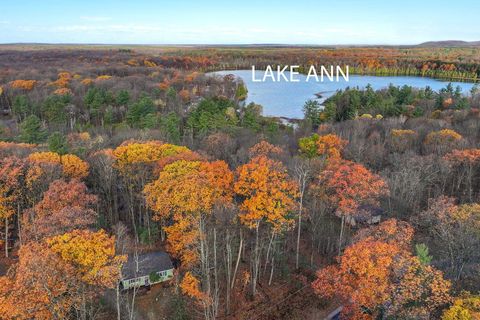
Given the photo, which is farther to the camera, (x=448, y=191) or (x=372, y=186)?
(x=448, y=191)

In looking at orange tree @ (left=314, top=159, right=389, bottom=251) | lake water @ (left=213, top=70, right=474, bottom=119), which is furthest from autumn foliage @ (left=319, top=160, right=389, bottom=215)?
lake water @ (left=213, top=70, right=474, bottom=119)

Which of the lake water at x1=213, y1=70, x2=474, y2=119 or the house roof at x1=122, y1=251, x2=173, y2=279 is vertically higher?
the lake water at x1=213, y1=70, x2=474, y2=119

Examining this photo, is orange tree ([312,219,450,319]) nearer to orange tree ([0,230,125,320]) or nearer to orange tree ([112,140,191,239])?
orange tree ([0,230,125,320])

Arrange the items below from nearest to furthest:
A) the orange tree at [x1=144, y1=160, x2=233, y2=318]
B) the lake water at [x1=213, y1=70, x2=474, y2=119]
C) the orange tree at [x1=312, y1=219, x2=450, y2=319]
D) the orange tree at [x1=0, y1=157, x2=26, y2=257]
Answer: the orange tree at [x1=312, y1=219, x2=450, y2=319]
the orange tree at [x1=144, y1=160, x2=233, y2=318]
the orange tree at [x1=0, y1=157, x2=26, y2=257]
the lake water at [x1=213, y1=70, x2=474, y2=119]

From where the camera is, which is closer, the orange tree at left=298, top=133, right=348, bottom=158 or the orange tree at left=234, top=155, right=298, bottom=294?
the orange tree at left=234, top=155, right=298, bottom=294

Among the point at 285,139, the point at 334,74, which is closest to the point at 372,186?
the point at 285,139

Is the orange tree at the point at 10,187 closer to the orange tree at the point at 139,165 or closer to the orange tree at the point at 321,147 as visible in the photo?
the orange tree at the point at 139,165

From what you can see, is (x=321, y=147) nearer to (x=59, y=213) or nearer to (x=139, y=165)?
(x=139, y=165)

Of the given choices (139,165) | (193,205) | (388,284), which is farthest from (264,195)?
(139,165)

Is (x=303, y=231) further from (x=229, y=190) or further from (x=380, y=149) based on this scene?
(x=380, y=149)
